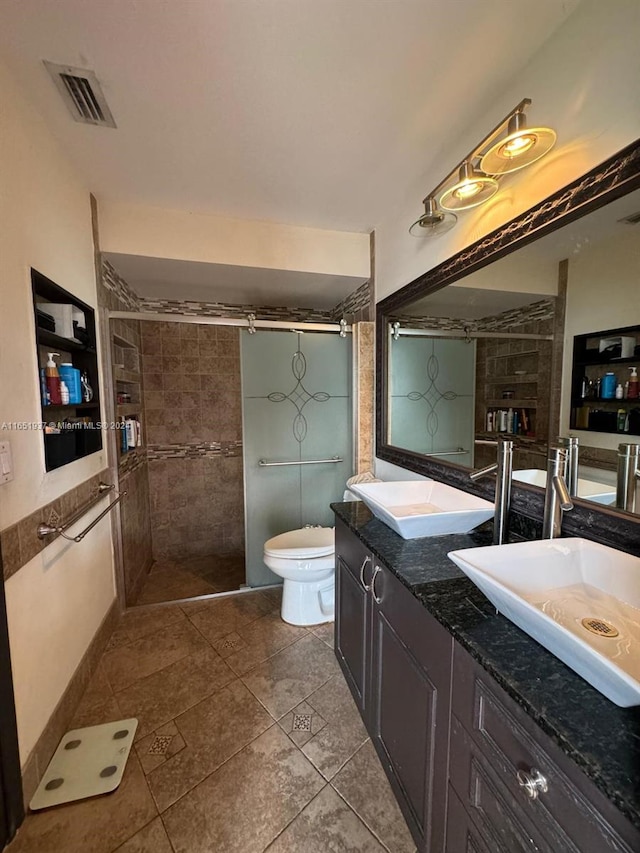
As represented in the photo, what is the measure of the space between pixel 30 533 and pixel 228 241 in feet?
6.07

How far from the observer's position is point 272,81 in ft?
4.20

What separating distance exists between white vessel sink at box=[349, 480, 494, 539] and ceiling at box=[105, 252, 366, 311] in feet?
4.93

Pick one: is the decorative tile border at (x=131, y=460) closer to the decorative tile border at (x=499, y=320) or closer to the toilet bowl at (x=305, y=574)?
the toilet bowl at (x=305, y=574)

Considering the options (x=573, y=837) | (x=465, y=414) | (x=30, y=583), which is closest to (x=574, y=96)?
(x=465, y=414)

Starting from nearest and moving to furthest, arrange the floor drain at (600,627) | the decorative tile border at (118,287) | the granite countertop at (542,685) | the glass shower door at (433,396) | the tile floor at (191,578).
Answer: the granite countertop at (542,685)
the floor drain at (600,627)
the glass shower door at (433,396)
the decorative tile border at (118,287)
the tile floor at (191,578)

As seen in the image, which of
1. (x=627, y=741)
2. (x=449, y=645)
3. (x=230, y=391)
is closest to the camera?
(x=627, y=741)

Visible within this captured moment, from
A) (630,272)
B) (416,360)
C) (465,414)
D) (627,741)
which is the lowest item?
(627,741)

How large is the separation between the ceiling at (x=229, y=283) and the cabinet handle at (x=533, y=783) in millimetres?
2431

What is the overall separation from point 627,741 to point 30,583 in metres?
1.70

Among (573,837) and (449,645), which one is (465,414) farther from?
(573,837)

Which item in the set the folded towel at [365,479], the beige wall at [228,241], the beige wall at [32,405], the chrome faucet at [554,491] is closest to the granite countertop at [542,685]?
the chrome faucet at [554,491]

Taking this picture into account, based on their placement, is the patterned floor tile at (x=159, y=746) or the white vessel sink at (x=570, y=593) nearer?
the white vessel sink at (x=570, y=593)

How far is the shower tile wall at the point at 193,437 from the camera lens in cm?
302

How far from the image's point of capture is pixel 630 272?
974 millimetres
